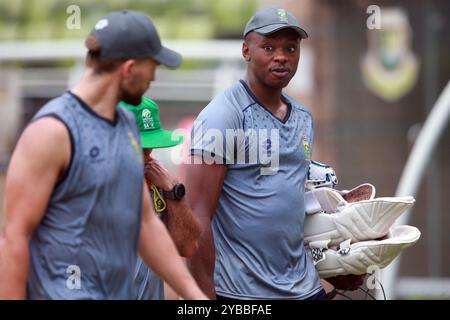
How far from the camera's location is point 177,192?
5801mm

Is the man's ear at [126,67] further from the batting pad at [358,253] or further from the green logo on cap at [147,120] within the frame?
the batting pad at [358,253]

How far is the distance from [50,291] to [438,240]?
11.6m

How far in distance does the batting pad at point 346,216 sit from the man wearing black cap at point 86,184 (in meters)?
1.43

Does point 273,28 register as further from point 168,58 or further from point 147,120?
point 168,58

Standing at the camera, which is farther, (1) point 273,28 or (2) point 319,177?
(2) point 319,177

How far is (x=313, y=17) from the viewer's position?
16.7 metres

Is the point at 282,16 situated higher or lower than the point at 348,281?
higher

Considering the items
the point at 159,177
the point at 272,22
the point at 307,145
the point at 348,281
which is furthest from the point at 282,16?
the point at 348,281

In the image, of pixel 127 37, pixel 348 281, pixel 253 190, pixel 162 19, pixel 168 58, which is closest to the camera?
pixel 127 37

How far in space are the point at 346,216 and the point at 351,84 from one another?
10.9m

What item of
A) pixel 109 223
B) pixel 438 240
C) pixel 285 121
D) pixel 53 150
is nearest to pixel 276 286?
pixel 285 121

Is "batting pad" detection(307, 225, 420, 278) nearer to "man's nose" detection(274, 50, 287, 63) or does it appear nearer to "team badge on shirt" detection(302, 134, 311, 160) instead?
"team badge on shirt" detection(302, 134, 311, 160)

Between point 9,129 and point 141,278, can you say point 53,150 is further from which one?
point 9,129

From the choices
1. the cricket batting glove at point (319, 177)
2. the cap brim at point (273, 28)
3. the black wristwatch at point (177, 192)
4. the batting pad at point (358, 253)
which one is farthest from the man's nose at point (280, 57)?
the batting pad at point (358, 253)
